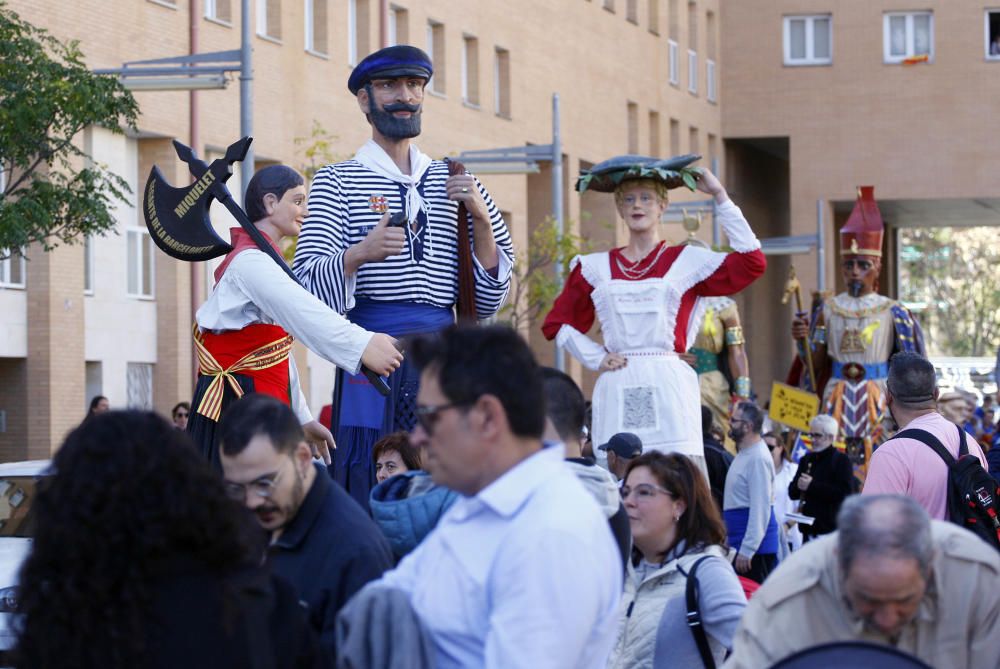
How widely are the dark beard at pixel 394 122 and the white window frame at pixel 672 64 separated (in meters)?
45.8

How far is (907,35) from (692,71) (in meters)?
6.07

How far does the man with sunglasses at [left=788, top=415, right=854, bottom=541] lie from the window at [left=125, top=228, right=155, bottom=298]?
1569 cm

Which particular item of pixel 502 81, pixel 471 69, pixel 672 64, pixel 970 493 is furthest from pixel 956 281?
pixel 970 493

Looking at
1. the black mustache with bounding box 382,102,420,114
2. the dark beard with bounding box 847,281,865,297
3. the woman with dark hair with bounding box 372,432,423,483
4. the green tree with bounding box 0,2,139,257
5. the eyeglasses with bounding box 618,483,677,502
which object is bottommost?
the eyeglasses with bounding box 618,483,677,502

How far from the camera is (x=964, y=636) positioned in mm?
4844

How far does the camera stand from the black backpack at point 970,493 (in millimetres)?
8289

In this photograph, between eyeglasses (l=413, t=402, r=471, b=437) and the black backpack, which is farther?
the black backpack

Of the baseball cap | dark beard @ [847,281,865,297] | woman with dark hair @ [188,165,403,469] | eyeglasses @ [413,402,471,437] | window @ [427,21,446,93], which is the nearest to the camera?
eyeglasses @ [413,402,471,437]

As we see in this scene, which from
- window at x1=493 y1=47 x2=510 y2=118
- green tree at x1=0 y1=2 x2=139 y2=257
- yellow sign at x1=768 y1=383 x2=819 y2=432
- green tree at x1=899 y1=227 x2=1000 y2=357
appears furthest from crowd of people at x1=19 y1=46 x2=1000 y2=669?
green tree at x1=899 y1=227 x2=1000 y2=357

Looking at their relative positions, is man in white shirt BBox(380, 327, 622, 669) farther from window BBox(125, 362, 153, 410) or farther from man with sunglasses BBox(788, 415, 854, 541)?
window BBox(125, 362, 153, 410)

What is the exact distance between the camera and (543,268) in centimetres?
3928

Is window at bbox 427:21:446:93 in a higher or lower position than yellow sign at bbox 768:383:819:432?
higher

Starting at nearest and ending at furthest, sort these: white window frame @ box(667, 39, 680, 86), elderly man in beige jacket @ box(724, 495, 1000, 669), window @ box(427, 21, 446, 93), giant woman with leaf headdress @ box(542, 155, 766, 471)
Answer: elderly man in beige jacket @ box(724, 495, 1000, 669) < giant woman with leaf headdress @ box(542, 155, 766, 471) < window @ box(427, 21, 446, 93) < white window frame @ box(667, 39, 680, 86)

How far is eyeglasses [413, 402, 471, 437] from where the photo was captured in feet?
14.3
